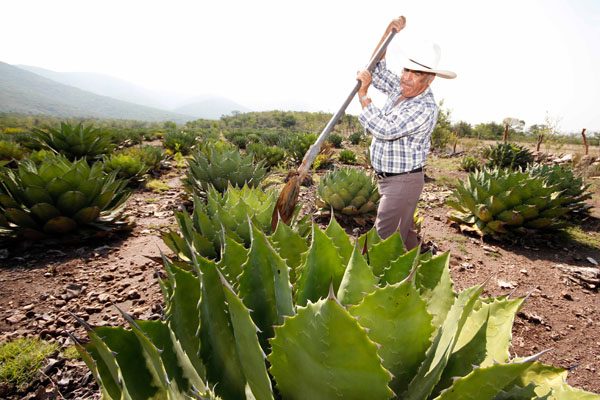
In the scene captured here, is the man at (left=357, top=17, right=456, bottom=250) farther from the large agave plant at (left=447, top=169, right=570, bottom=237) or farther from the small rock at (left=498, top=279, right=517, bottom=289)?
the large agave plant at (left=447, top=169, right=570, bottom=237)

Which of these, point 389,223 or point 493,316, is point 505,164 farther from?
point 493,316

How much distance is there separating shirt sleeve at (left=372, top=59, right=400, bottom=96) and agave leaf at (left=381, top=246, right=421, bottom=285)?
273 centimetres

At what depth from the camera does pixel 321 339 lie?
2.07 ft

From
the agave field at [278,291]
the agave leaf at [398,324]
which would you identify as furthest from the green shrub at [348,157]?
the agave leaf at [398,324]

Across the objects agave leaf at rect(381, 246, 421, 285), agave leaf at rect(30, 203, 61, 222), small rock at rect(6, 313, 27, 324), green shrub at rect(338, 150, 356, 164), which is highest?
green shrub at rect(338, 150, 356, 164)

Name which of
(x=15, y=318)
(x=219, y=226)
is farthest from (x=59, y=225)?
(x=219, y=226)

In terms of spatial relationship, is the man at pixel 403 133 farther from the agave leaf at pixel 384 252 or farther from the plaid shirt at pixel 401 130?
the agave leaf at pixel 384 252

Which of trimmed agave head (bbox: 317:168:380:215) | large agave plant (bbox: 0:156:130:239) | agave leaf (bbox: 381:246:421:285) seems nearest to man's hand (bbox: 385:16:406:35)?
trimmed agave head (bbox: 317:168:380:215)

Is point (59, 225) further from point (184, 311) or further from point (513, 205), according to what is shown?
point (513, 205)

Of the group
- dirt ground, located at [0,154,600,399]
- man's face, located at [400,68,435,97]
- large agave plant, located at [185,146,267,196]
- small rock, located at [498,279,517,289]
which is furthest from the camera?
large agave plant, located at [185,146,267,196]

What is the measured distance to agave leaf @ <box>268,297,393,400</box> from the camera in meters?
0.60

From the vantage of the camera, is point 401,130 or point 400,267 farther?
point 401,130

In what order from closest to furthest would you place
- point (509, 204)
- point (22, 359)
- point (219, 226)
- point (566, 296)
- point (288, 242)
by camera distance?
point (288, 242)
point (22, 359)
point (219, 226)
point (566, 296)
point (509, 204)

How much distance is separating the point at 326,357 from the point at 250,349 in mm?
203
